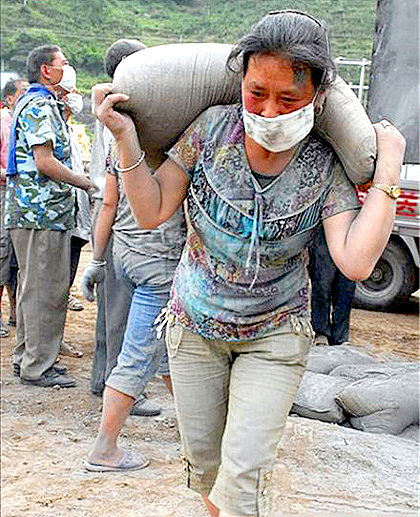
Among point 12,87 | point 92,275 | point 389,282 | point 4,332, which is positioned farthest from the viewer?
point 389,282

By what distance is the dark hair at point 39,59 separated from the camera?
17.5ft

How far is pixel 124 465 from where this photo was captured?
13.6ft

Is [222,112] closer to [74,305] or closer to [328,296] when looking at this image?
[328,296]

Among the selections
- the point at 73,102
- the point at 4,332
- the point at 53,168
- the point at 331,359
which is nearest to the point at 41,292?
the point at 53,168

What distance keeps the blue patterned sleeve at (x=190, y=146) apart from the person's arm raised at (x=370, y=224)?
0.41 m

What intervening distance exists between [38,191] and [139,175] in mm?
2917

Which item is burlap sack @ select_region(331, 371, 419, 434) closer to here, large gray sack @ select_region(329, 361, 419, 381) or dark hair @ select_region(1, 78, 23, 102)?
large gray sack @ select_region(329, 361, 419, 381)

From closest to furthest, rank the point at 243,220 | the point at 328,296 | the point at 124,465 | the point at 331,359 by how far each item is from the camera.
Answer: the point at 243,220 → the point at 124,465 → the point at 331,359 → the point at 328,296

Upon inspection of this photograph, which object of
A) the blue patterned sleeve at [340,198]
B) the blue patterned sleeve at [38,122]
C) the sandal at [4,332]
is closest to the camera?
the blue patterned sleeve at [340,198]

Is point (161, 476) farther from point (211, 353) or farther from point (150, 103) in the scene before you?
point (150, 103)

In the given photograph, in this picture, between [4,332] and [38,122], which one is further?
[4,332]

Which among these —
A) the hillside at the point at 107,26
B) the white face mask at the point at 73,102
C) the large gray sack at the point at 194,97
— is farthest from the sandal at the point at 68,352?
the hillside at the point at 107,26

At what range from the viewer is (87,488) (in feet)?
13.0

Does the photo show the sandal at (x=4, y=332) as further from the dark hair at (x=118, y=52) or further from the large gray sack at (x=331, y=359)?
the dark hair at (x=118, y=52)
